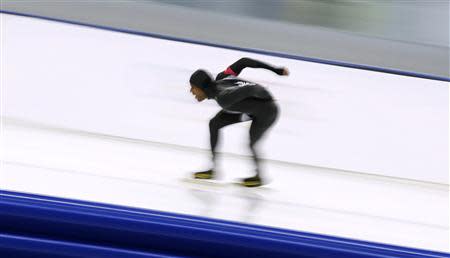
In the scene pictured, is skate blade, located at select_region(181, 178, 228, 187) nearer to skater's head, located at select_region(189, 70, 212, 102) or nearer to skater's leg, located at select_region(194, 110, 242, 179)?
skater's leg, located at select_region(194, 110, 242, 179)

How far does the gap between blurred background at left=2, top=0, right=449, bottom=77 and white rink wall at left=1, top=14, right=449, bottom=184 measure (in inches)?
39.7

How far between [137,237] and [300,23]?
3229 millimetres

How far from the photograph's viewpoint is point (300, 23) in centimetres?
468

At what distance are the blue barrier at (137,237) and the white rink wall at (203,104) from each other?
2.87 ft

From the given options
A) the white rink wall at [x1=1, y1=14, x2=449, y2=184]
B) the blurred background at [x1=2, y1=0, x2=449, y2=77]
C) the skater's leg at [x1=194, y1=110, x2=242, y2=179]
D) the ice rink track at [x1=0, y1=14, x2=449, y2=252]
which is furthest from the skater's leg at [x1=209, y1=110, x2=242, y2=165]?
the blurred background at [x1=2, y1=0, x2=449, y2=77]

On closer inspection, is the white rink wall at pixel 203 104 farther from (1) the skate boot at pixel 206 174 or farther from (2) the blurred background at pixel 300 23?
(2) the blurred background at pixel 300 23

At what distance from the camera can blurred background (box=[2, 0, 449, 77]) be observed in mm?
4531

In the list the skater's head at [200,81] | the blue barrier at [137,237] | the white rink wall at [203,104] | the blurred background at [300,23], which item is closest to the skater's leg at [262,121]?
the skater's head at [200,81]

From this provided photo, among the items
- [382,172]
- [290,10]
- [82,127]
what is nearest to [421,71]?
[290,10]

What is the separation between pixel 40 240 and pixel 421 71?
3.45m

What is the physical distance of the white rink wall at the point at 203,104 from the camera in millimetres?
2727

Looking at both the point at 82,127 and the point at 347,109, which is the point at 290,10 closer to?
the point at 347,109

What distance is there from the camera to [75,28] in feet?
12.2

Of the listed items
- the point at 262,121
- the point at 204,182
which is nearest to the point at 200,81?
the point at 262,121
